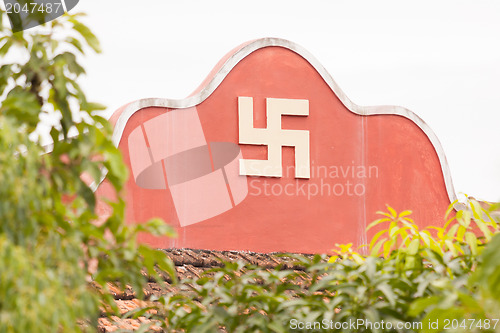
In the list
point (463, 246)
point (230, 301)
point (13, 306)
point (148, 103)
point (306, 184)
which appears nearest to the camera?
point (13, 306)

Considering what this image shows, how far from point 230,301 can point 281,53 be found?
239 inches

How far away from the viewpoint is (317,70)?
990cm

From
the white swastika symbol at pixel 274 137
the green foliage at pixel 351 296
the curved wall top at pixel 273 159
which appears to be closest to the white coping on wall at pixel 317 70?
the curved wall top at pixel 273 159

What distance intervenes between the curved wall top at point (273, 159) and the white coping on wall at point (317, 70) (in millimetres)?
13

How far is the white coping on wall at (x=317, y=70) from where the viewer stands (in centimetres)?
896

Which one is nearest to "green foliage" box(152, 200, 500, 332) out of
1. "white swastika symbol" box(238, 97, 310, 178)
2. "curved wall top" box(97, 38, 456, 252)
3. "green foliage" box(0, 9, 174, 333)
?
"green foliage" box(0, 9, 174, 333)

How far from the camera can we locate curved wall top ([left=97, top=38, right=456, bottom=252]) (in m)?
9.10

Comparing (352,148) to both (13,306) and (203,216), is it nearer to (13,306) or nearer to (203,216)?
(203,216)

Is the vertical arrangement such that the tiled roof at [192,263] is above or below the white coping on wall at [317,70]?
below

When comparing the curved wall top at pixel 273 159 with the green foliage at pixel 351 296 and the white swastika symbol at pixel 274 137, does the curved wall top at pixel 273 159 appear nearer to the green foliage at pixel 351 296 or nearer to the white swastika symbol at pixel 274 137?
the white swastika symbol at pixel 274 137

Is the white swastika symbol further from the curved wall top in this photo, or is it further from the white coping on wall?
the white coping on wall

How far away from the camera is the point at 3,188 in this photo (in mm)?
3178

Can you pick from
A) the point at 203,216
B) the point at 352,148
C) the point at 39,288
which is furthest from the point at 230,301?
the point at 352,148

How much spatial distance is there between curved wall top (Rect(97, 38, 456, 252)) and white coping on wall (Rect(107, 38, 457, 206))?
0.5 inches
